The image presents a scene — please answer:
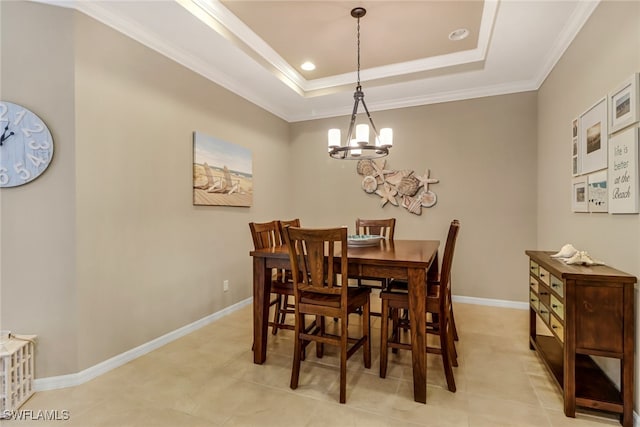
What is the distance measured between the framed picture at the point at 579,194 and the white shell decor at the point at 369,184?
6.97ft

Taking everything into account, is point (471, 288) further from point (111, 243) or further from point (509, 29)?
point (111, 243)

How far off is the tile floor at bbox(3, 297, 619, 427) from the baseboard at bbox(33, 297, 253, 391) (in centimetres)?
6

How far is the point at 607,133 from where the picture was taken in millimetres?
1938

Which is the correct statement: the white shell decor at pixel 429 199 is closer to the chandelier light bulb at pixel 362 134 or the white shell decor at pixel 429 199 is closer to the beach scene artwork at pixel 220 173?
the chandelier light bulb at pixel 362 134

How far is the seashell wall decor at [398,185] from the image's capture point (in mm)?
3941

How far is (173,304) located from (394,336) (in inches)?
75.4

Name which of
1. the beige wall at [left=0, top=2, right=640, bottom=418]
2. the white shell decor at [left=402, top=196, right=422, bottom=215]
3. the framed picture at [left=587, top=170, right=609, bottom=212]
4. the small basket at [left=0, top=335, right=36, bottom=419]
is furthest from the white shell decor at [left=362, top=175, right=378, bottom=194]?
the small basket at [left=0, top=335, right=36, bottom=419]

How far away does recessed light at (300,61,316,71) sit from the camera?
11.2 feet

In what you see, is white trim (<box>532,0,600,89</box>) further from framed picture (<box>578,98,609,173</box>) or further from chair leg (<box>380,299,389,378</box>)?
chair leg (<box>380,299,389,378</box>)

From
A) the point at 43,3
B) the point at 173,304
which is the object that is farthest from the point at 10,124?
the point at 173,304

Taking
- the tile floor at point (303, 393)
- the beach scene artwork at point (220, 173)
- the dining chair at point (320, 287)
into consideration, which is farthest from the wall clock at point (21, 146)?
the dining chair at point (320, 287)

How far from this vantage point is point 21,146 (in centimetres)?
194

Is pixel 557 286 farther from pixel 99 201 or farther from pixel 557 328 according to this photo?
pixel 99 201

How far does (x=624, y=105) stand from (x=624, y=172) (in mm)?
370
